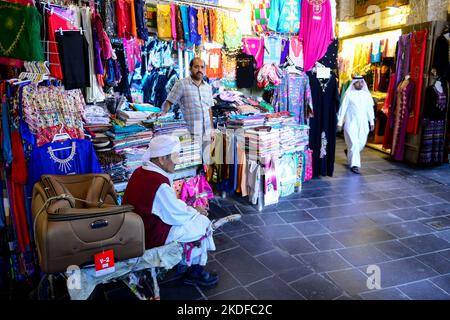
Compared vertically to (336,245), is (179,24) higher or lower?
higher

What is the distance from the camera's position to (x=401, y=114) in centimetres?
666

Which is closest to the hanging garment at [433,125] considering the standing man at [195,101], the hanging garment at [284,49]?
the hanging garment at [284,49]

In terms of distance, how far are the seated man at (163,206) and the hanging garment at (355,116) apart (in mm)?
4221

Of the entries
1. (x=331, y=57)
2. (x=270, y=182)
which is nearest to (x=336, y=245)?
(x=270, y=182)

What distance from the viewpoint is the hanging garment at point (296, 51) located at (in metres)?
5.32

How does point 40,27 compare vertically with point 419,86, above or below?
above

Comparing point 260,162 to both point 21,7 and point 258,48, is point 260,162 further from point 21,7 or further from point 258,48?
point 21,7

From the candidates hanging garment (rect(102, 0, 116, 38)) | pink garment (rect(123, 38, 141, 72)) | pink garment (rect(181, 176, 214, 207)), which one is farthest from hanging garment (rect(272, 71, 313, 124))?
hanging garment (rect(102, 0, 116, 38))

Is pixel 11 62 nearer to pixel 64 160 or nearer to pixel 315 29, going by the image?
pixel 64 160

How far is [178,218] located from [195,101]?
2.26 metres

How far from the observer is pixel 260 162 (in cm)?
438

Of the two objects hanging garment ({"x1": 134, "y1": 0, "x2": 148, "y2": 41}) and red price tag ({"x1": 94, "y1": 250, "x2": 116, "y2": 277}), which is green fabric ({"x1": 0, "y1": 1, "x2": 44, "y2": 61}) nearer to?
hanging garment ({"x1": 134, "y1": 0, "x2": 148, "y2": 41})

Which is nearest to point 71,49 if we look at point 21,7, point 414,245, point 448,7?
point 21,7
